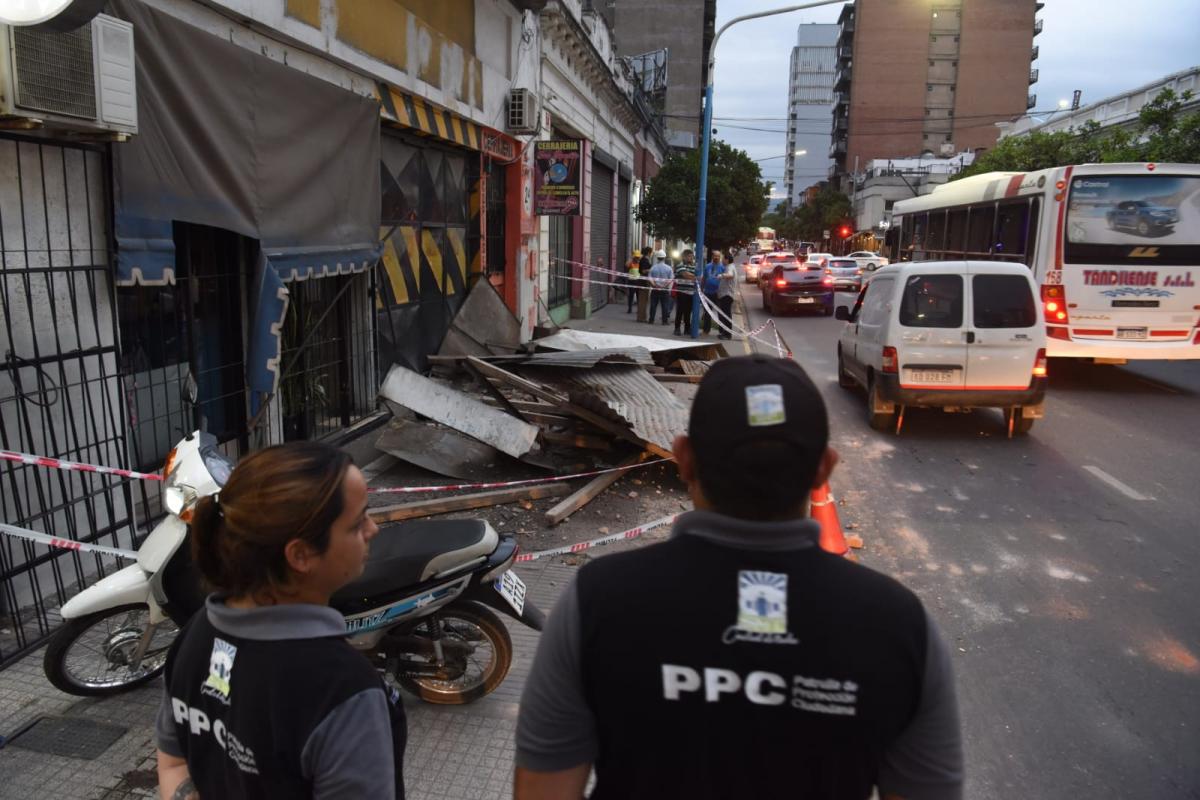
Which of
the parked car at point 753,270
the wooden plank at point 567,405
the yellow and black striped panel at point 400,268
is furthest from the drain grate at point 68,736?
the parked car at point 753,270

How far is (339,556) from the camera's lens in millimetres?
1864

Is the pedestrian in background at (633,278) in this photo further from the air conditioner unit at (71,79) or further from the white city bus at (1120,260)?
the air conditioner unit at (71,79)

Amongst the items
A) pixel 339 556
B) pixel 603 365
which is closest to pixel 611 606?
pixel 339 556

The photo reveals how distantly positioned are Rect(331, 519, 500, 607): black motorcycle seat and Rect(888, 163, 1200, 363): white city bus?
474 inches

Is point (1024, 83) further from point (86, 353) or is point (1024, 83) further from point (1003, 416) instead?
point (86, 353)

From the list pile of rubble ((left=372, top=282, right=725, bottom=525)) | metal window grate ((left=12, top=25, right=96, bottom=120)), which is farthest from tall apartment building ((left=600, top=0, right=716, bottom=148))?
metal window grate ((left=12, top=25, right=96, bottom=120))

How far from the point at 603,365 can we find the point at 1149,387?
9547 mm

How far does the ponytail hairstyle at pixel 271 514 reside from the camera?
177 centimetres

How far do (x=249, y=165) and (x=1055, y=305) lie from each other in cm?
1207

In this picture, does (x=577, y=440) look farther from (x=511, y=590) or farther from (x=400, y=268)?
(x=511, y=590)

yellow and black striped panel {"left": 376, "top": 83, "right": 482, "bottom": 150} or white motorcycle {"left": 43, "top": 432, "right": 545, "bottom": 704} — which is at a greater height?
yellow and black striped panel {"left": 376, "top": 83, "right": 482, "bottom": 150}

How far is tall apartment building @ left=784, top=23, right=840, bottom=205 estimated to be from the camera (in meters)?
185

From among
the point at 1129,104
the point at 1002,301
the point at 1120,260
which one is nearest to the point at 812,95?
the point at 1129,104

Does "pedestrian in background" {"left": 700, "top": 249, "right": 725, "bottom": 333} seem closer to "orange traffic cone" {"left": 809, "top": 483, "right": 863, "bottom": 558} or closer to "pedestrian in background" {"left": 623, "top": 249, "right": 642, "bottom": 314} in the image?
"pedestrian in background" {"left": 623, "top": 249, "right": 642, "bottom": 314}
